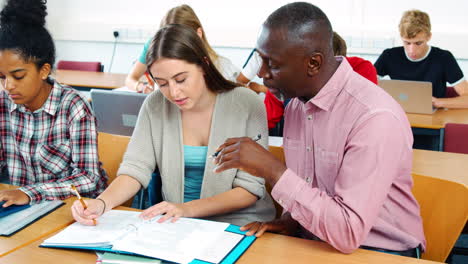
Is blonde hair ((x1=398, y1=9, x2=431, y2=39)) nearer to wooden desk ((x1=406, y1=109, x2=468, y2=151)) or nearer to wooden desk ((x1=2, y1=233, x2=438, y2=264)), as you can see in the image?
wooden desk ((x1=406, y1=109, x2=468, y2=151))

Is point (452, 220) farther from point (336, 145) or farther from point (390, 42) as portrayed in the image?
point (390, 42)

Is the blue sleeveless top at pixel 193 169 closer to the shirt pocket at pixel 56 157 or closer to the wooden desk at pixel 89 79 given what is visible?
the shirt pocket at pixel 56 157

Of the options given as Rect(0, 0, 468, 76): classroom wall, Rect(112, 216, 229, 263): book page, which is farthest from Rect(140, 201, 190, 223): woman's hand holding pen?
Rect(0, 0, 468, 76): classroom wall

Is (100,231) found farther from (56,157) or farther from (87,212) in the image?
(56,157)

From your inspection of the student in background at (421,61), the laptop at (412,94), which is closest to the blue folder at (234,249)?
the laptop at (412,94)

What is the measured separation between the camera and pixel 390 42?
4.57 m

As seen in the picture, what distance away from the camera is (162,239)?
3.92 feet

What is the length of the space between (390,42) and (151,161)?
3.56 m

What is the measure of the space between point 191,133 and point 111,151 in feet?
1.34

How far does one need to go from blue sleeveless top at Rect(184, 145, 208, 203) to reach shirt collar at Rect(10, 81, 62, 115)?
498mm

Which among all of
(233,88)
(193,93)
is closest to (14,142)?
(193,93)

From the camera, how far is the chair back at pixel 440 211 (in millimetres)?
1357

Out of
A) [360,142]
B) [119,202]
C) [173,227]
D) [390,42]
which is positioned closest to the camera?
[360,142]

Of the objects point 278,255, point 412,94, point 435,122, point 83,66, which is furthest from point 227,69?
point 83,66
